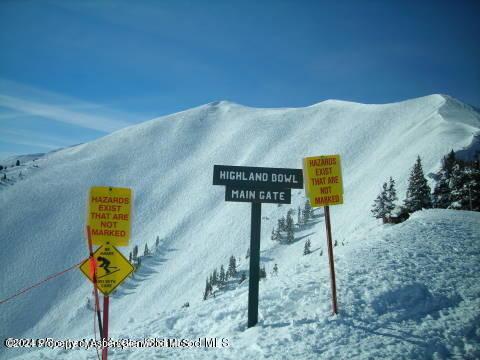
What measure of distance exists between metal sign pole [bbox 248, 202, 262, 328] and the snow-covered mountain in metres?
0.47

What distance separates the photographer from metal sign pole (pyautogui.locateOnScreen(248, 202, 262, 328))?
762cm

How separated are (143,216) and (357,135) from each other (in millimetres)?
81926

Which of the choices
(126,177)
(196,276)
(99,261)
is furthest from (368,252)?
(126,177)

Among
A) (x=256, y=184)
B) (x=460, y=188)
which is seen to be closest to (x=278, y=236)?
(x=460, y=188)

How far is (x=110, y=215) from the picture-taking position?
6.64 m

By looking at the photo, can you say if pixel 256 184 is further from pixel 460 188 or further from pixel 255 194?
pixel 460 188

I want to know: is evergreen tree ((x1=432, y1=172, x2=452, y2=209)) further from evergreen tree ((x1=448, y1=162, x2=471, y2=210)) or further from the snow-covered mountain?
the snow-covered mountain

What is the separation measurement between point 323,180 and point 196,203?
104574 millimetres

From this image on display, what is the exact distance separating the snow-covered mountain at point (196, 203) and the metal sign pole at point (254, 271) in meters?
0.47

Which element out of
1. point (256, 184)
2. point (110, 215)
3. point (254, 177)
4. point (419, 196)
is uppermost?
point (419, 196)

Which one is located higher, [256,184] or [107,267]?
[256,184]

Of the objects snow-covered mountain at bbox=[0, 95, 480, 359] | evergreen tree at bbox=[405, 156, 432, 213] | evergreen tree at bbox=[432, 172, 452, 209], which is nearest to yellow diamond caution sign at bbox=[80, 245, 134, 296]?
snow-covered mountain at bbox=[0, 95, 480, 359]

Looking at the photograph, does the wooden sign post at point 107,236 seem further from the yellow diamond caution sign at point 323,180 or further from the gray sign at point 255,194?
the yellow diamond caution sign at point 323,180

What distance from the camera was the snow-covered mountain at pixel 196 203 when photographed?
3917 centimetres
